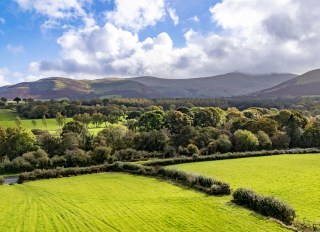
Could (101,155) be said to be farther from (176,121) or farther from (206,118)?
(206,118)

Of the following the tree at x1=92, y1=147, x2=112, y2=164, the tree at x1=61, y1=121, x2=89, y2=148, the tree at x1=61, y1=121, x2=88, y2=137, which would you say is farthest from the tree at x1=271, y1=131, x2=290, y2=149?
the tree at x1=61, y1=121, x2=88, y2=137

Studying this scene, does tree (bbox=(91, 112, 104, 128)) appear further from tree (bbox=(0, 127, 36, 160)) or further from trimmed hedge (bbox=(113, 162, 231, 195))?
trimmed hedge (bbox=(113, 162, 231, 195))

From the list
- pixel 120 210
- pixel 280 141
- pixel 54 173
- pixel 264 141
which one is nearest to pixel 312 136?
pixel 280 141

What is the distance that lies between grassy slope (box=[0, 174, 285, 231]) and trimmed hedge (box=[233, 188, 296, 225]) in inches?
68.2

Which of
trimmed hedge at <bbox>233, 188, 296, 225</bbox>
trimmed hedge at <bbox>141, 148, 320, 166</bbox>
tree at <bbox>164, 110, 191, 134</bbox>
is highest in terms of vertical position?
tree at <bbox>164, 110, 191, 134</bbox>

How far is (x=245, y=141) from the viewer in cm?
10838

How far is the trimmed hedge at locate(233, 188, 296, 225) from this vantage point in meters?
40.8

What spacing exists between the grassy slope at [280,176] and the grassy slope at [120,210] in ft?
29.6

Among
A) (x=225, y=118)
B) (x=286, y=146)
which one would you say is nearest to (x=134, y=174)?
(x=286, y=146)

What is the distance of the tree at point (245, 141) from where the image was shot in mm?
108500

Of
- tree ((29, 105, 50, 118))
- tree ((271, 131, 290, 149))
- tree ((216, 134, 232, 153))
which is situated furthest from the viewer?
tree ((29, 105, 50, 118))

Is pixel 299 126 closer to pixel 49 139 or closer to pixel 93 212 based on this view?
pixel 49 139

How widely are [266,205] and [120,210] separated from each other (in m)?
18.4

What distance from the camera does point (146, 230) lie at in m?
38.2
